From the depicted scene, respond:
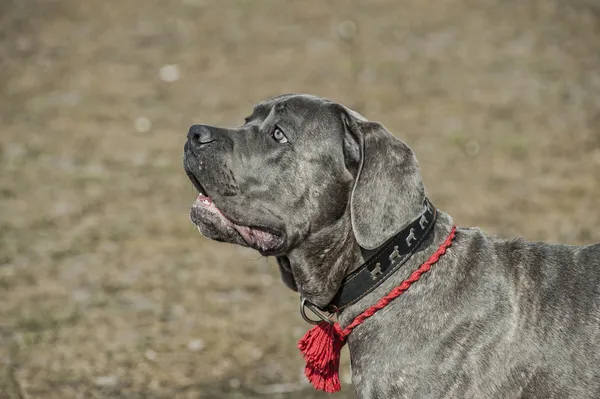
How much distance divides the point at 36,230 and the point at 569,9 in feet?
44.9

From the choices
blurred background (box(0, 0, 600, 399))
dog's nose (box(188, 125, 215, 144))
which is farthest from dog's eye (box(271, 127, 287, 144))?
blurred background (box(0, 0, 600, 399))

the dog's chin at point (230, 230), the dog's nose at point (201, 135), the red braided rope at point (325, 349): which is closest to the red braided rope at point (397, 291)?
the red braided rope at point (325, 349)

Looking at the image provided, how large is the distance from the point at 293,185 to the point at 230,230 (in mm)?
425

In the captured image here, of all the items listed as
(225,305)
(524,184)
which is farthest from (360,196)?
(524,184)

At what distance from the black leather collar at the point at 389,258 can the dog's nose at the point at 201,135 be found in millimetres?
1073

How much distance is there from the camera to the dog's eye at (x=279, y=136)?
5.00m

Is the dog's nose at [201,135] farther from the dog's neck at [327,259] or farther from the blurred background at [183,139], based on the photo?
the blurred background at [183,139]

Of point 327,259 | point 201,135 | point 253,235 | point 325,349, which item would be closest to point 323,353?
point 325,349

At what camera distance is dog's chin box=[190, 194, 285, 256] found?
194 inches

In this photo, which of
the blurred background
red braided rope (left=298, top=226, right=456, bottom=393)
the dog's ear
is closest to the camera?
the dog's ear

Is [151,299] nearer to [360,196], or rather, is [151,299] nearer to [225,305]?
[225,305]

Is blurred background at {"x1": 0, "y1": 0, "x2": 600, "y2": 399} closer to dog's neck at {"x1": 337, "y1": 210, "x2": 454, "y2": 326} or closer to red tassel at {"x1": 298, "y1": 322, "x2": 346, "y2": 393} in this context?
red tassel at {"x1": 298, "y1": 322, "x2": 346, "y2": 393}

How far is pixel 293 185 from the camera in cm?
493

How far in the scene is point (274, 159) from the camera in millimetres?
4965
